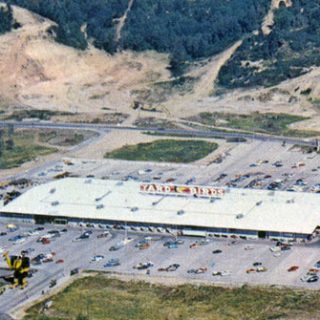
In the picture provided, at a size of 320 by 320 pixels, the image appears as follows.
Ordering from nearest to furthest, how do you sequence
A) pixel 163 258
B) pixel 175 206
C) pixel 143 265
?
1. pixel 143 265
2. pixel 163 258
3. pixel 175 206

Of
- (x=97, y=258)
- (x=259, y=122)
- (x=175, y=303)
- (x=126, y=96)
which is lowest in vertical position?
(x=259, y=122)

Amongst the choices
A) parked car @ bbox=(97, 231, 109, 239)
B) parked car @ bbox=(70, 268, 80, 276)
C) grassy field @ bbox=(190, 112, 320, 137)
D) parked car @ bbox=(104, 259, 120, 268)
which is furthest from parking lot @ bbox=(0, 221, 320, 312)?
grassy field @ bbox=(190, 112, 320, 137)

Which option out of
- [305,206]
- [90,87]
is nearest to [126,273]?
[305,206]

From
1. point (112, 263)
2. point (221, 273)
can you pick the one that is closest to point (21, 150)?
point (112, 263)

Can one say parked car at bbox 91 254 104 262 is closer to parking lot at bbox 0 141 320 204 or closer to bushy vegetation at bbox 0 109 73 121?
parking lot at bbox 0 141 320 204

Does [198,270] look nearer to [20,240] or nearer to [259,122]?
[20,240]
